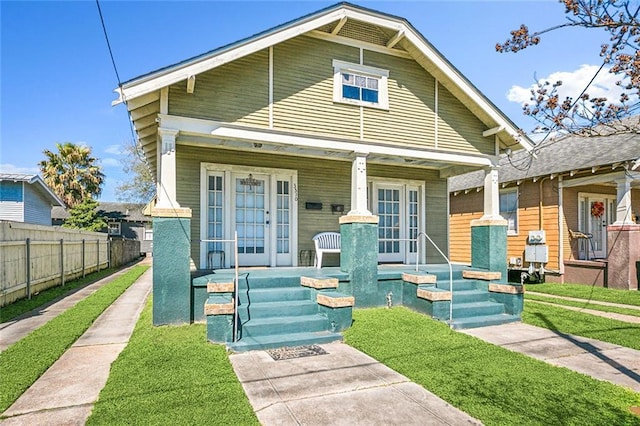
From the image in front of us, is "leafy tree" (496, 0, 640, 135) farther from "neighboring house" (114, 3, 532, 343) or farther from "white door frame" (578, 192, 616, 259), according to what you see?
"white door frame" (578, 192, 616, 259)

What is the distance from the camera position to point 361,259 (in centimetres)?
687

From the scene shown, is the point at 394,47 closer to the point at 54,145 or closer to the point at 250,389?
the point at 250,389

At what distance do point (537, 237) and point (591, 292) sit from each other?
89.0 inches

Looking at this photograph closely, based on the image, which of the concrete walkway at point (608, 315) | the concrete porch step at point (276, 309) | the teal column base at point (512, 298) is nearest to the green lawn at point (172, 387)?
the concrete porch step at point (276, 309)

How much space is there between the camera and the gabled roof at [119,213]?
28.3 metres

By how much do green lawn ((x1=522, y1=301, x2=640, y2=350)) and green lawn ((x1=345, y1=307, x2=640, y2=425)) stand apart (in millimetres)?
1810

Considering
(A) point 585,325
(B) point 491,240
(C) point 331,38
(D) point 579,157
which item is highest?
(C) point 331,38

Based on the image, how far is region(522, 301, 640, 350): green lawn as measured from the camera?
553 cm

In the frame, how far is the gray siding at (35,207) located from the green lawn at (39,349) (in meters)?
13.1

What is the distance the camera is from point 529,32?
11.6 feet

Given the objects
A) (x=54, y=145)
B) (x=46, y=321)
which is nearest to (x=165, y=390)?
(x=46, y=321)

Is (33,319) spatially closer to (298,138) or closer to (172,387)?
(172,387)

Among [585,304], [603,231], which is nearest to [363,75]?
[585,304]

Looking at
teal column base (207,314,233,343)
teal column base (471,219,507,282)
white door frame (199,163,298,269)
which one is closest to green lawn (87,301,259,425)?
teal column base (207,314,233,343)
